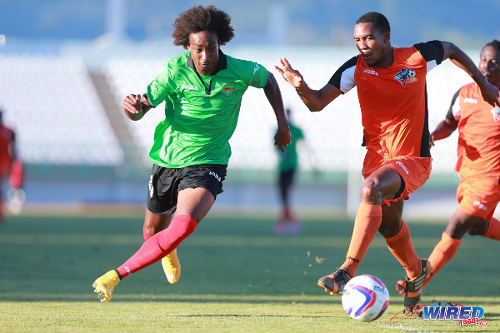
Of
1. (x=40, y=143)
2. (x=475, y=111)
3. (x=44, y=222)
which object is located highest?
(x=475, y=111)

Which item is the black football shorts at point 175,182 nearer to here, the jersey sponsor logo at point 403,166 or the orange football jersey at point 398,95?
the orange football jersey at point 398,95

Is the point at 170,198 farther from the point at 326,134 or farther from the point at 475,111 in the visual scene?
the point at 326,134

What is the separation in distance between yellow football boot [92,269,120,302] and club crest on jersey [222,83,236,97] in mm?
1762

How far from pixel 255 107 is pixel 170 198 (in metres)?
33.7

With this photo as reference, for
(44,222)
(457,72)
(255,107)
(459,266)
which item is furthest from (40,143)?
(459,266)

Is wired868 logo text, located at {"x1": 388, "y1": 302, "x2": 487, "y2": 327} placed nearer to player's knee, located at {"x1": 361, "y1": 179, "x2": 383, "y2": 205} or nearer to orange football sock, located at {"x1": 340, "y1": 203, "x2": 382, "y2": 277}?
orange football sock, located at {"x1": 340, "y1": 203, "x2": 382, "y2": 277}

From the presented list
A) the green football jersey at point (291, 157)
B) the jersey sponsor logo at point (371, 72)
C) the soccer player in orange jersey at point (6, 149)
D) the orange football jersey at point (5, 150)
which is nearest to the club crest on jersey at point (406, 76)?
the jersey sponsor logo at point (371, 72)

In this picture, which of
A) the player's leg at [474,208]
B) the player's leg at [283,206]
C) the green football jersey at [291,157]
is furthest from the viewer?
the green football jersey at [291,157]

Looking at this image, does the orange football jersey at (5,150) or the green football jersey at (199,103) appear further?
the orange football jersey at (5,150)

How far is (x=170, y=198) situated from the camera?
710 cm

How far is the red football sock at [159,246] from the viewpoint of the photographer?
615 cm

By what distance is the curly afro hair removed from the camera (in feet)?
22.2

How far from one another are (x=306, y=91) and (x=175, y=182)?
1.41 meters

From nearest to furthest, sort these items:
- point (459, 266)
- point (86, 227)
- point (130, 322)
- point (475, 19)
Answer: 1. point (130, 322)
2. point (459, 266)
3. point (86, 227)
4. point (475, 19)
